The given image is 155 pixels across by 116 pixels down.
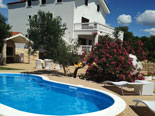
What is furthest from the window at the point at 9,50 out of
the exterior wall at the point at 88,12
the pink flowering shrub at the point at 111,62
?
the pink flowering shrub at the point at 111,62

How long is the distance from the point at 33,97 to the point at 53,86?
182cm

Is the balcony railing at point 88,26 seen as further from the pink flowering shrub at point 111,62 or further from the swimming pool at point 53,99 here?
the swimming pool at point 53,99

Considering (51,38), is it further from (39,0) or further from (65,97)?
(39,0)

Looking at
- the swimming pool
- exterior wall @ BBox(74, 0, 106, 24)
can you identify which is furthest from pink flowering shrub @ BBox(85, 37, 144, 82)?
exterior wall @ BBox(74, 0, 106, 24)

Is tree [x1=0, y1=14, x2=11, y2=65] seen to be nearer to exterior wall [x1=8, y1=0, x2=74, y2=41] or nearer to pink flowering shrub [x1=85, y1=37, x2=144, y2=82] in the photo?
exterior wall [x1=8, y1=0, x2=74, y2=41]

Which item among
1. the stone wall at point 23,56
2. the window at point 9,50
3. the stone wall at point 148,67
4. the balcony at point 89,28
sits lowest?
the stone wall at point 148,67

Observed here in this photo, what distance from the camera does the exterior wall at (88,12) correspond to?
22.7 metres

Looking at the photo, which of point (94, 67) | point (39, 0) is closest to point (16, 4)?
point (39, 0)

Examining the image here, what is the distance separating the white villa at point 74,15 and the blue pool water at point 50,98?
35.2ft

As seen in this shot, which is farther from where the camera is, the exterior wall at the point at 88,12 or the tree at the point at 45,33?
the exterior wall at the point at 88,12

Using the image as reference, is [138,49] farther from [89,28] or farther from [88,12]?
[88,12]

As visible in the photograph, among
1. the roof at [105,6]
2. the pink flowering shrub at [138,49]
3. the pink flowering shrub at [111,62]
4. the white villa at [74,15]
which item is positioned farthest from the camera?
the roof at [105,6]

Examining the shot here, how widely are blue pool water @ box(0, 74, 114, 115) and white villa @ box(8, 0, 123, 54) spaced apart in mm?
10718

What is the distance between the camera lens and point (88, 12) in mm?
25359
